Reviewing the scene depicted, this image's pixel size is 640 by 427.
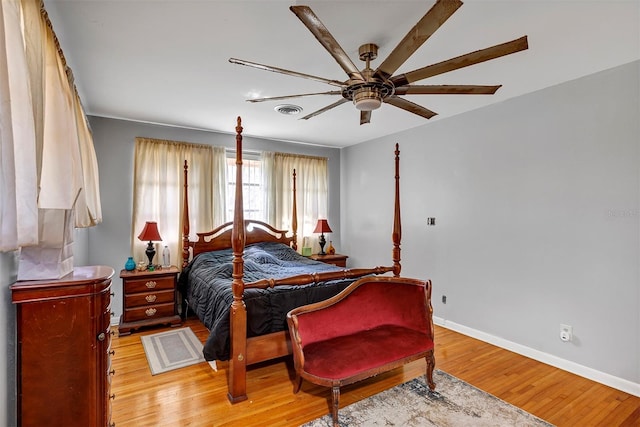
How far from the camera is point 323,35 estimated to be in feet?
5.20

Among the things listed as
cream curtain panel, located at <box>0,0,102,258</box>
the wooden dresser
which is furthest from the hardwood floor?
cream curtain panel, located at <box>0,0,102,258</box>

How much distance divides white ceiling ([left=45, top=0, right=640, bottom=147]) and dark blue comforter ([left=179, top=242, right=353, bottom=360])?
1815mm

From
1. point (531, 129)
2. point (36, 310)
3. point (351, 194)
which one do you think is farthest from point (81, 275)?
point (351, 194)

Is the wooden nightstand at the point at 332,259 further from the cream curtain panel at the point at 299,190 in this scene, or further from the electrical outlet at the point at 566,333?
the electrical outlet at the point at 566,333

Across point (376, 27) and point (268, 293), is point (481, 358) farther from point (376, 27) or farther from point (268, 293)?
point (376, 27)

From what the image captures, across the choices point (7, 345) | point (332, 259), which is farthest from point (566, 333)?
point (7, 345)

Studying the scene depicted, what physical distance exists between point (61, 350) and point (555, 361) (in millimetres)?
3776

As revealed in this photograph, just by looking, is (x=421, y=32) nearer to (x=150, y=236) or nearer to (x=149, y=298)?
(x=150, y=236)

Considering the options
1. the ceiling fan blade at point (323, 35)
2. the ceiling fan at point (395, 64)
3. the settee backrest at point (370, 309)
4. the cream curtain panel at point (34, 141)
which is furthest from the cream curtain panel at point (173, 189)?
the ceiling fan blade at point (323, 35)

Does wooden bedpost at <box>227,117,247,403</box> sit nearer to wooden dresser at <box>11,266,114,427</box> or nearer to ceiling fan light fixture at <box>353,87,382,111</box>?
wooden dresser at <box>11,266,114,427</box>

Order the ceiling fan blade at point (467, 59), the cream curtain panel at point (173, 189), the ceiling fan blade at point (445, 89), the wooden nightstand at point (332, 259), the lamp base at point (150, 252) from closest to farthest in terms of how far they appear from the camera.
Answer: the ceiling fan blade at point (467, 59), the ceiling fan blade at point (445, 89), the lamp base at point (150, 252), the cream curtain panel at point (173, 189), the wooden nightstand at point (332, 259)

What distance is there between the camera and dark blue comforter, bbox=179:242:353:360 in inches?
96.6

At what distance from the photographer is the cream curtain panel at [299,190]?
197 inches

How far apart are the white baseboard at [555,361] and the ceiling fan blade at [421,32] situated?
3.03 metres
